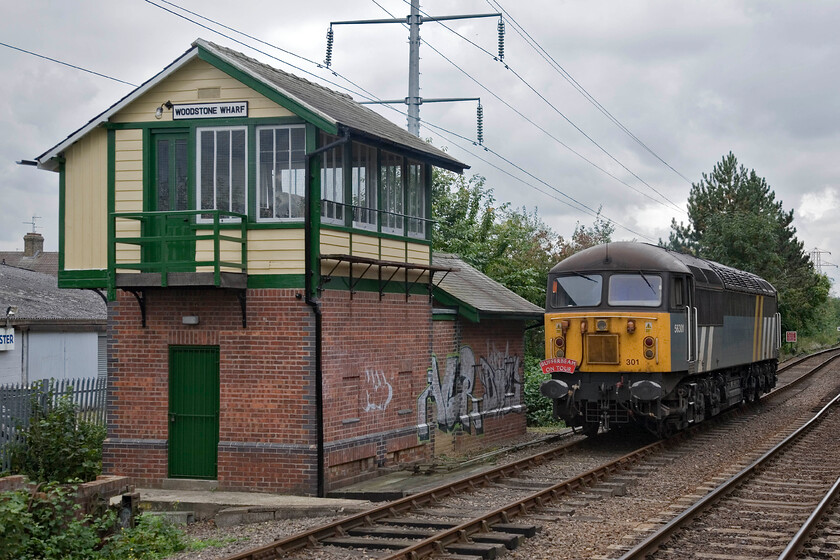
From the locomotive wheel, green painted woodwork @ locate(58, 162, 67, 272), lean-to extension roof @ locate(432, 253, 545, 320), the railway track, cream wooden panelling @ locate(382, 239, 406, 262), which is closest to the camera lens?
the railway track

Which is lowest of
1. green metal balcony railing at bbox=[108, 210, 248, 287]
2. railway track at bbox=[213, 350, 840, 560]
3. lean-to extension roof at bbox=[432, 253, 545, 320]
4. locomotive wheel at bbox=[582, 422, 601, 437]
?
railway track at bbox=[213, 350, 840, 560]

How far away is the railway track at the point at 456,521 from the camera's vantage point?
31.3ft

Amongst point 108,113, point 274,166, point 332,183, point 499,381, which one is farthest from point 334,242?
point 499,381

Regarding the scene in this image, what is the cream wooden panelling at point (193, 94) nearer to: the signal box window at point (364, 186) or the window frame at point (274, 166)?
the window frame at point (274, 166)

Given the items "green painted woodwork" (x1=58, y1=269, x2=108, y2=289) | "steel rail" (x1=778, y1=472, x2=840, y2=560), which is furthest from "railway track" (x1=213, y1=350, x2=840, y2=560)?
"green painted woodwork" (x1=58, y1=269, x2=108, y2=289)

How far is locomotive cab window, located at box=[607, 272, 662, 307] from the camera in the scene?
16531 mm

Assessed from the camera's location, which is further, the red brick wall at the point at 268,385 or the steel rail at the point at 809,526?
the red brick wall at the point at 268,385

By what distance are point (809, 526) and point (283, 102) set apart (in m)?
8.39

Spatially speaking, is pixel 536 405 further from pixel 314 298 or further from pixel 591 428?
pixel 314 298

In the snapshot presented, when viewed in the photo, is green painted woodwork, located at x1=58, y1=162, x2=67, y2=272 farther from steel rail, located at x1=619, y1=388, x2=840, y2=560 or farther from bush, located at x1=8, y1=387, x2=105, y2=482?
steel rail, located at x1=619, y1=388, x2=840, y2=560

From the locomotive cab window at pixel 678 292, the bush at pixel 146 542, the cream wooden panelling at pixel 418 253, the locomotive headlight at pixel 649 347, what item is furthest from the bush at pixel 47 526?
the locomotive cab window at pixel 678 292

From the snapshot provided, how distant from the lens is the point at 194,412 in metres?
14.1

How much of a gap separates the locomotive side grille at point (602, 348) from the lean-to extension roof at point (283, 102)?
392 centimetres

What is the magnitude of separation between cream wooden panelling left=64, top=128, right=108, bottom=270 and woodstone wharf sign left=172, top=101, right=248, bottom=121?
1260 millimetres
